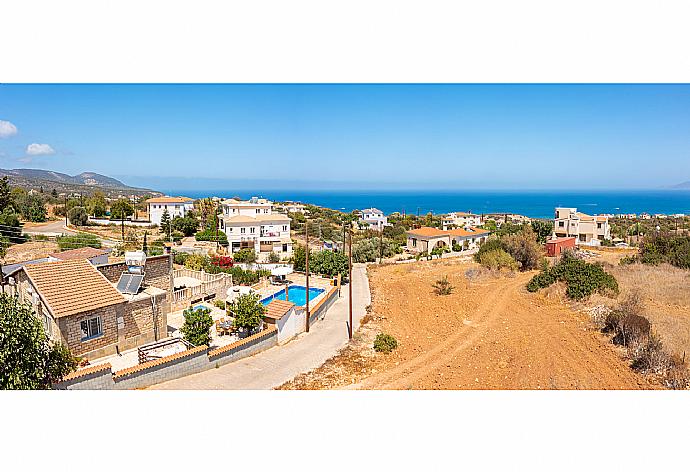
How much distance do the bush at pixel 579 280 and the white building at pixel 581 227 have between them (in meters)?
16.4

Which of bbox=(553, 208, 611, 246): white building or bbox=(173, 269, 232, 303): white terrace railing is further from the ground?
bbox=(553, 208, 611, 246): white building

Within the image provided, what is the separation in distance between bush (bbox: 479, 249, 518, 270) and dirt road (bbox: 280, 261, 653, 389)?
3.61 meters

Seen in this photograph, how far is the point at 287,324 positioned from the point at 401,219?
34.5m

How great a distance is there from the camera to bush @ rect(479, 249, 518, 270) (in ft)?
58.6

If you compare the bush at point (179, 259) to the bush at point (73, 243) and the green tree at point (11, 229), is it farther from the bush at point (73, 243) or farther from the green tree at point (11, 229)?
the green tree at point (11, 229)

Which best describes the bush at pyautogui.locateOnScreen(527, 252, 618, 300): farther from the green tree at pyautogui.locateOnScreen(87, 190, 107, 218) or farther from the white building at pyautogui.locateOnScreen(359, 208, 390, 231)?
the green tree at pyautogui.locateOnScreen(87, 190, 107, 218)

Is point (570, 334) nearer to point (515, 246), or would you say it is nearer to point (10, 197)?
point (515, 246)

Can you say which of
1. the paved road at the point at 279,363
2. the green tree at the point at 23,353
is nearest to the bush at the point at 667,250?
the paved road at the point at 279,363

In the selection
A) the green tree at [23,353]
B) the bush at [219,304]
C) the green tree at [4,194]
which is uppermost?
the green tree at [4,194]

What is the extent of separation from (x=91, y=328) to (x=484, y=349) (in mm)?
7624

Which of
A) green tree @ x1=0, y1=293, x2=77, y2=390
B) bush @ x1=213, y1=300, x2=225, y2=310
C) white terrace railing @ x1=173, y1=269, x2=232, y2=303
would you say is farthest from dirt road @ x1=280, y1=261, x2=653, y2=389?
white terrace railing @ x1=173, y1=269, x2=232, y2=303

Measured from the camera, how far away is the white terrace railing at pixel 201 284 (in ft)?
37.7
